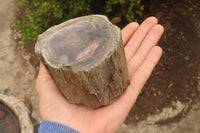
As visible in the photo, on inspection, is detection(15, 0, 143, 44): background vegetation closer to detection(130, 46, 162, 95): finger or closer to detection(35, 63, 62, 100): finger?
detection(130, 46, 162, 95): finger

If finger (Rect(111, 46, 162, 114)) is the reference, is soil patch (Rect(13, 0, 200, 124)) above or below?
below

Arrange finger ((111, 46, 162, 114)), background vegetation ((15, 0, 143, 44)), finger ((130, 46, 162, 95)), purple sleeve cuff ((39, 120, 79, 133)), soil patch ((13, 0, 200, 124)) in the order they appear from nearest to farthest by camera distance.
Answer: purple sleeve cuff ((39, 120, 79, 133)) → finger ((111, 46, 162, 114)) → finger ((130, 46, 162, 95)) → background vegetation ((15, 0, 143, 44)) → soil patch ((13, 0, 200, 124))

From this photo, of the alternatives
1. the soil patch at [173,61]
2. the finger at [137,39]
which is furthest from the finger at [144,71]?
the soil patch at [173,61]

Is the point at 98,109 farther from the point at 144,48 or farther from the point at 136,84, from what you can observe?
the point at 144,48

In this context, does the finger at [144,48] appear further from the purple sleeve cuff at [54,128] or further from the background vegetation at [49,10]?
the purple sleeve cuff at [54,128]

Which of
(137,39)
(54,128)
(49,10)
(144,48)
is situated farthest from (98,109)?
(49,10)

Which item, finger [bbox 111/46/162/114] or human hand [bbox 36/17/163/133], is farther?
finger [bbox 111/46/162/114]

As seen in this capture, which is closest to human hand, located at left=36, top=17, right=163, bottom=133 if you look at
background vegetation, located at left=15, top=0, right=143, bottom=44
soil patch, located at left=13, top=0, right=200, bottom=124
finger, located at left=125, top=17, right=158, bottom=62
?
finger, located at left=125, top=17, right=158, bottom=62

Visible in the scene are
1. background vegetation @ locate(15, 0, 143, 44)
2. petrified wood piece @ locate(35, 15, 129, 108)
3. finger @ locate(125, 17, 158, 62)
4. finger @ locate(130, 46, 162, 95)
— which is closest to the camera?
petrified wood piece @ locate(35, 15, 129, 108)

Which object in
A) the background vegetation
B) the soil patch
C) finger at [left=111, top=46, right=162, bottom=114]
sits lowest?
the soil patch
